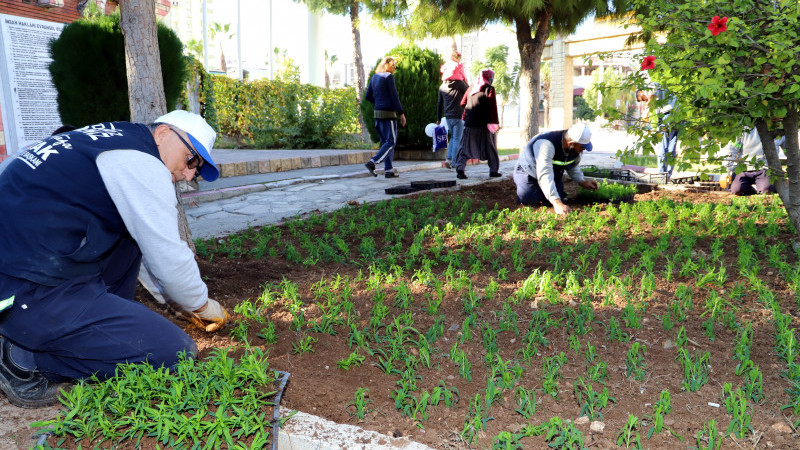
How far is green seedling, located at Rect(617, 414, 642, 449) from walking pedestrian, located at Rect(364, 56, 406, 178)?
7.57 m

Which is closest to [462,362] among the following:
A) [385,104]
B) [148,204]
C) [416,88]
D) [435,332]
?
[435,332]

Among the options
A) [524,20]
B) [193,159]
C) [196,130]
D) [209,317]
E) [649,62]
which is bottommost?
[209,317]

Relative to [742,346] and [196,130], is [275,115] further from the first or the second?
[742,346]

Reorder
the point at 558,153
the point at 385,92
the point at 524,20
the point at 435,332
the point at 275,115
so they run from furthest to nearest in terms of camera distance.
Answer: the point at 275,115 < the point at 385,92 < the point at 524,20 < the point at 558,153 < the point at 435,332

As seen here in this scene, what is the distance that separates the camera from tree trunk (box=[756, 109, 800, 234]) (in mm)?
3740

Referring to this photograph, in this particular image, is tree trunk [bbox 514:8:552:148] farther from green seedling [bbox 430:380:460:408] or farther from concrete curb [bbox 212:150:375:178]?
green seedling [bbox 430:380:460:408]

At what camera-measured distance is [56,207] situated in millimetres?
2326

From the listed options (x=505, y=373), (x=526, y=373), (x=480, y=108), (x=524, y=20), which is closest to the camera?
(x=505, y=373)

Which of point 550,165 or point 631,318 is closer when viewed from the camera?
point 631,318

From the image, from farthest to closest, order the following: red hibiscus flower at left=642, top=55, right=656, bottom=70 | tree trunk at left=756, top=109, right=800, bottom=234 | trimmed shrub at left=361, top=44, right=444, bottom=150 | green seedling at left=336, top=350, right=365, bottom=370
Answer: trimmed shrub at left=361, top=44, right=444, bottom=150, tree trunk at left=756, top=109, right=800, bottom=234, red hibiscus flower at left=642, top=55, right=656, bottom=70, green seedling at left=336, top=350, right=365, bottom=370

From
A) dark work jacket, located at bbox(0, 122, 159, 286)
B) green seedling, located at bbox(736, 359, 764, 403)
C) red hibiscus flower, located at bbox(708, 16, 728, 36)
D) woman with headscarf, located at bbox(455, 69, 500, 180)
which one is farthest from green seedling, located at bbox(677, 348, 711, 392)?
woman with headscarf, located at bbox(455, 69, 500, 180)

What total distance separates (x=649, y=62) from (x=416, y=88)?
9550 mm

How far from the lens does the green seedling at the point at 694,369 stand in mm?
2420

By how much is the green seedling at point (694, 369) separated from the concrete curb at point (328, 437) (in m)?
1.19
